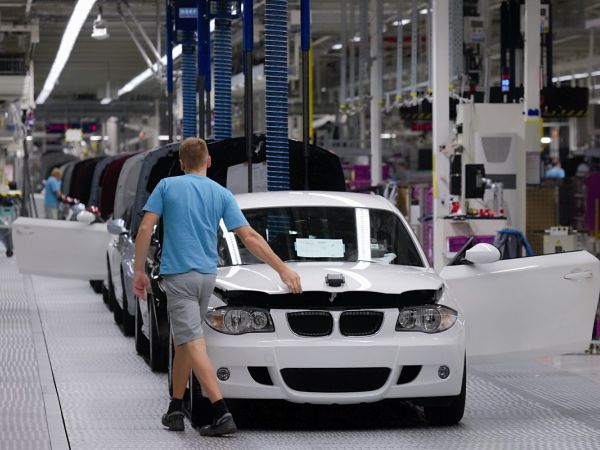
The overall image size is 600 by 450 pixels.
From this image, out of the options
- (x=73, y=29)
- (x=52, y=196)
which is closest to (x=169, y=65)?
(x=73, y=29)

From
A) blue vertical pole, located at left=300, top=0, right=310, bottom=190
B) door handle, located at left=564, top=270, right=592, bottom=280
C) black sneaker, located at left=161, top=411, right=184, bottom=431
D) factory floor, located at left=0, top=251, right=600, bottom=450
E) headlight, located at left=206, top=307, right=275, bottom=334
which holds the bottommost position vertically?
factory floor, located at left=0, top=251, right=600, bottom=450

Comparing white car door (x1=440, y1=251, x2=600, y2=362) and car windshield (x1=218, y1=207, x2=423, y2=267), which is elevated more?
car windshield (x1=218, y1=207, x2=423, y2=267)

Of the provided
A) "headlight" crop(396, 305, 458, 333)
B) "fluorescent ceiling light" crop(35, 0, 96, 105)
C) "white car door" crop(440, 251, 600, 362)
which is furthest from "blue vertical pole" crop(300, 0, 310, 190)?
"fluorescent ceiling light" crop(35, 0, 96, 105)

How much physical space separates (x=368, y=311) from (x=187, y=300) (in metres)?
0.92

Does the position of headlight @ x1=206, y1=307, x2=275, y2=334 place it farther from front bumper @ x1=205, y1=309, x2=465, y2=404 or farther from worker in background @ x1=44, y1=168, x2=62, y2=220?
worker in background @ x1=44, y1=168, x2=62, y2=220

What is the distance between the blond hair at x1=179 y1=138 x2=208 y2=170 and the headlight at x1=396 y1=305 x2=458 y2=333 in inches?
50.6

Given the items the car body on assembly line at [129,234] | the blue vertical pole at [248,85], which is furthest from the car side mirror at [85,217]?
the blue vertical pole at [248,85]

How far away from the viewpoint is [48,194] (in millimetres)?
26594

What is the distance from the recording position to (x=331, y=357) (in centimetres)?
642

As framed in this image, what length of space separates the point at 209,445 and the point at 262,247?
1016 mm

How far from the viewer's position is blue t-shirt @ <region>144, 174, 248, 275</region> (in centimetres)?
645

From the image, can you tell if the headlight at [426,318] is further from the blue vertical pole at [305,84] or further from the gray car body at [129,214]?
the blue vertical pole at [305,84]

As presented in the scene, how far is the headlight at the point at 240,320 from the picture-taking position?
651cm

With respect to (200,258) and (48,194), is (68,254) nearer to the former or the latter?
(200,258)
